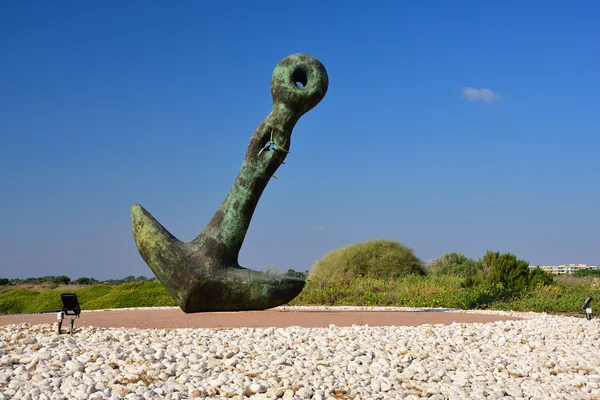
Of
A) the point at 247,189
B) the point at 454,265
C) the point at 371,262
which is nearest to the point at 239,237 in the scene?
the point at 247,189

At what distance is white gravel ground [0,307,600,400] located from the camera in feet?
14.4

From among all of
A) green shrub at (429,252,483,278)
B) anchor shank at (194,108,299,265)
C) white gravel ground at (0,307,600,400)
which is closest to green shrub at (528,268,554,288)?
green shrub at (429,252,483,278)

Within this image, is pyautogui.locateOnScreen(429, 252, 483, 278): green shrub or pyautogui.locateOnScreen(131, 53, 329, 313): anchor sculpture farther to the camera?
pyautogui.locateOnScreen(429, 252, 483, 278): green shrub

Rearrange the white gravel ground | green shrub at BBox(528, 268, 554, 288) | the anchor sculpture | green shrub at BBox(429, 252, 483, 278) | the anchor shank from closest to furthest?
the white gravel ground
the anchor sculpture
the anchor shank
green shrub at BBox(528, 268, 554, 288)
green shrub at BBox(429, 252, 483, 278)

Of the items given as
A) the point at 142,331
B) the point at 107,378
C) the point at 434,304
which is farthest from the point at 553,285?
the point at 107,378

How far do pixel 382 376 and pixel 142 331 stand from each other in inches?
108

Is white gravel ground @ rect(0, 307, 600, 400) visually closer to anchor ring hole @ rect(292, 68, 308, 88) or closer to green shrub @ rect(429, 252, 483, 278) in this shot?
anchor ring hole @ rect(292, 68, 308, 88)

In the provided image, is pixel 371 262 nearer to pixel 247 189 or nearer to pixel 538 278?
pixel 538 278

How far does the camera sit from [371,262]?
17453 mm

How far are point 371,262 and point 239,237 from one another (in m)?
10.0

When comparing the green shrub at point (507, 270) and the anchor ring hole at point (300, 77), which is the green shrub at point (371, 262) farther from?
the anchor ring hole at point (300, 77)

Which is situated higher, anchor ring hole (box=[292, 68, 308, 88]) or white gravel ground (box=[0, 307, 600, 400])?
anchor ring hole (box=[292, 68, 308, 88])

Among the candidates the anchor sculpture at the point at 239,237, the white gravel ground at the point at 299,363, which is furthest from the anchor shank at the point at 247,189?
the white gravel ground at the point at 299,363

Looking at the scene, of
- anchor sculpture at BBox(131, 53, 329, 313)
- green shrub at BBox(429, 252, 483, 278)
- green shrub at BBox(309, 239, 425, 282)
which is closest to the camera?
anchor sculpture at BBox(131, 53, 329, 313)
